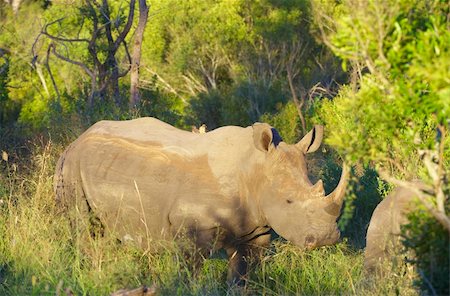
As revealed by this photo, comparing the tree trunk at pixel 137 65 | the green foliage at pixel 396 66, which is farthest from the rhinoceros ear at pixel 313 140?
the tree trunk at pixel 137 65

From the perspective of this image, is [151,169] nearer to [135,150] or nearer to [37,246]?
[135,150]

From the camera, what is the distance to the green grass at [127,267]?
6.86 meters

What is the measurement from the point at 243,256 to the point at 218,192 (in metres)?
0.56

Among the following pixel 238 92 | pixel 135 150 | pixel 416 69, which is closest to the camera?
pixel 416 69

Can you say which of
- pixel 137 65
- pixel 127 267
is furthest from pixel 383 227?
pixel 137 65

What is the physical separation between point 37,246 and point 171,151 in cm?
131

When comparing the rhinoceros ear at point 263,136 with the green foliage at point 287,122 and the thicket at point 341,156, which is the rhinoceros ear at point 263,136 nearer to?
the thicket at point 341,156

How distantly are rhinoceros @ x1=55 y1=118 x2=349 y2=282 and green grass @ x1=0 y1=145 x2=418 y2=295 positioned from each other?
0.24 metres

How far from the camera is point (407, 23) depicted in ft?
15.2

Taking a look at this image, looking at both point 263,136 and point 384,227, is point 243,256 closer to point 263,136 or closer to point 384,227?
point 263,136

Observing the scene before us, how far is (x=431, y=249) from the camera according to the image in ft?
15.6

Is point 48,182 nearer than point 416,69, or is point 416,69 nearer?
point 416,69

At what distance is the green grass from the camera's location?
22.5 ft

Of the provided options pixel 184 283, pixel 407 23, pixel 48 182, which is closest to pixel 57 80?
pixel 48 182
